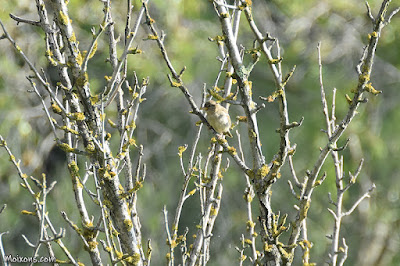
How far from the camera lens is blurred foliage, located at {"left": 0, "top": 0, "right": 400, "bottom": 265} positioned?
180 inches

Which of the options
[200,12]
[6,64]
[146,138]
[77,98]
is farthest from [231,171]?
[77,98]

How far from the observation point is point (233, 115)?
4523 millimetres

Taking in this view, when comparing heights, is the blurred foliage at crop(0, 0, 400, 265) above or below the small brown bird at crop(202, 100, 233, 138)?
above

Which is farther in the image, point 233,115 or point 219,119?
point 233,115

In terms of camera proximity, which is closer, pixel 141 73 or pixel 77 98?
pixel 77 98

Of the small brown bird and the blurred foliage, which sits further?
the blurred foliage

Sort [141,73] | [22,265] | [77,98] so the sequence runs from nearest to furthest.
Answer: [77,98] < [141,73] < [22,265]

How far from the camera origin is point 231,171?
461 cm

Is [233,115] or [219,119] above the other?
[233,115]

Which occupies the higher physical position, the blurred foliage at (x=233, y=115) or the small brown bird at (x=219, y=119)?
the blurred foliage at (x=233, y=115)

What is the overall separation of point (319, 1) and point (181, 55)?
1.36 m

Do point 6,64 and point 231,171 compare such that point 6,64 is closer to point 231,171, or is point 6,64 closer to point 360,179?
point 231,171

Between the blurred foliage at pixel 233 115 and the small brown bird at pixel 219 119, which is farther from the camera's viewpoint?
the blurred foliage at pixel 233 115

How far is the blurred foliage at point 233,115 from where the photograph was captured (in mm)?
4582
